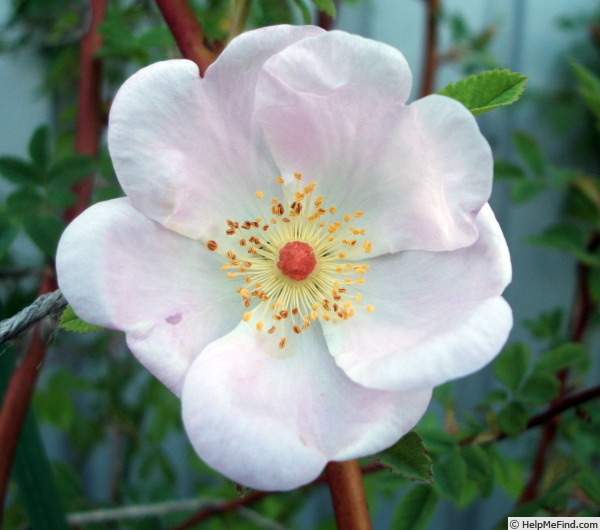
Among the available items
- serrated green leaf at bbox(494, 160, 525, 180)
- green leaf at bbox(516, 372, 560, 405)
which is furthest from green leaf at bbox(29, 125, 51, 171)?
serrated green leaf at bbox(494, 160, 525, 180)

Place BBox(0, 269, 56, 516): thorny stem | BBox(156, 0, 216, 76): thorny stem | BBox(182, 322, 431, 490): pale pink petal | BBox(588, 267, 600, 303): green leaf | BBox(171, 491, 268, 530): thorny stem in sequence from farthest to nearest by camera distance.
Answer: BBox(588, 267, 600, 303): green leaf
BBox(171, 491, 268, 530): thorny stem
BBox(0, 269, 56, 516): thorny stem
BBox(156, 0, 216, 76): thorny stem
BBox(182, 322, 431, 490): pale pink petal

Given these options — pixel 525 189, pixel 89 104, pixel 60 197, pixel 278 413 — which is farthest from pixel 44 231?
pixel 525 189

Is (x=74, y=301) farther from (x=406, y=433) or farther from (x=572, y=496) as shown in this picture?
(x=572, y=496)

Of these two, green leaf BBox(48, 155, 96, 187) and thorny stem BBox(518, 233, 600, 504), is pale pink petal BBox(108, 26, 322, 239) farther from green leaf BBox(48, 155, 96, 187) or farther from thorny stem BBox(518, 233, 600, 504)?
thorny stem BBox(518, 233, 600, 504)

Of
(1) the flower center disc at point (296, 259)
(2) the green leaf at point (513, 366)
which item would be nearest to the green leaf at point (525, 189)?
(2) the green leaf at point (513, 366)

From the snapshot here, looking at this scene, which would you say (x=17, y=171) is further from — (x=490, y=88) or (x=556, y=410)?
(x=556, y=410)

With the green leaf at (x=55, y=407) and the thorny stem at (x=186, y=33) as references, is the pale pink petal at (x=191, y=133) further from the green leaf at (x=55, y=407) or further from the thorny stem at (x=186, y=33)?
the green leaf at (x=55, y=407)

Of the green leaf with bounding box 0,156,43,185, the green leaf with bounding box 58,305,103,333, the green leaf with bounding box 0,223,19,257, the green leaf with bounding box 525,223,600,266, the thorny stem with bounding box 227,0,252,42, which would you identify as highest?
the thorny stem with bounding box 227,0,252,42
